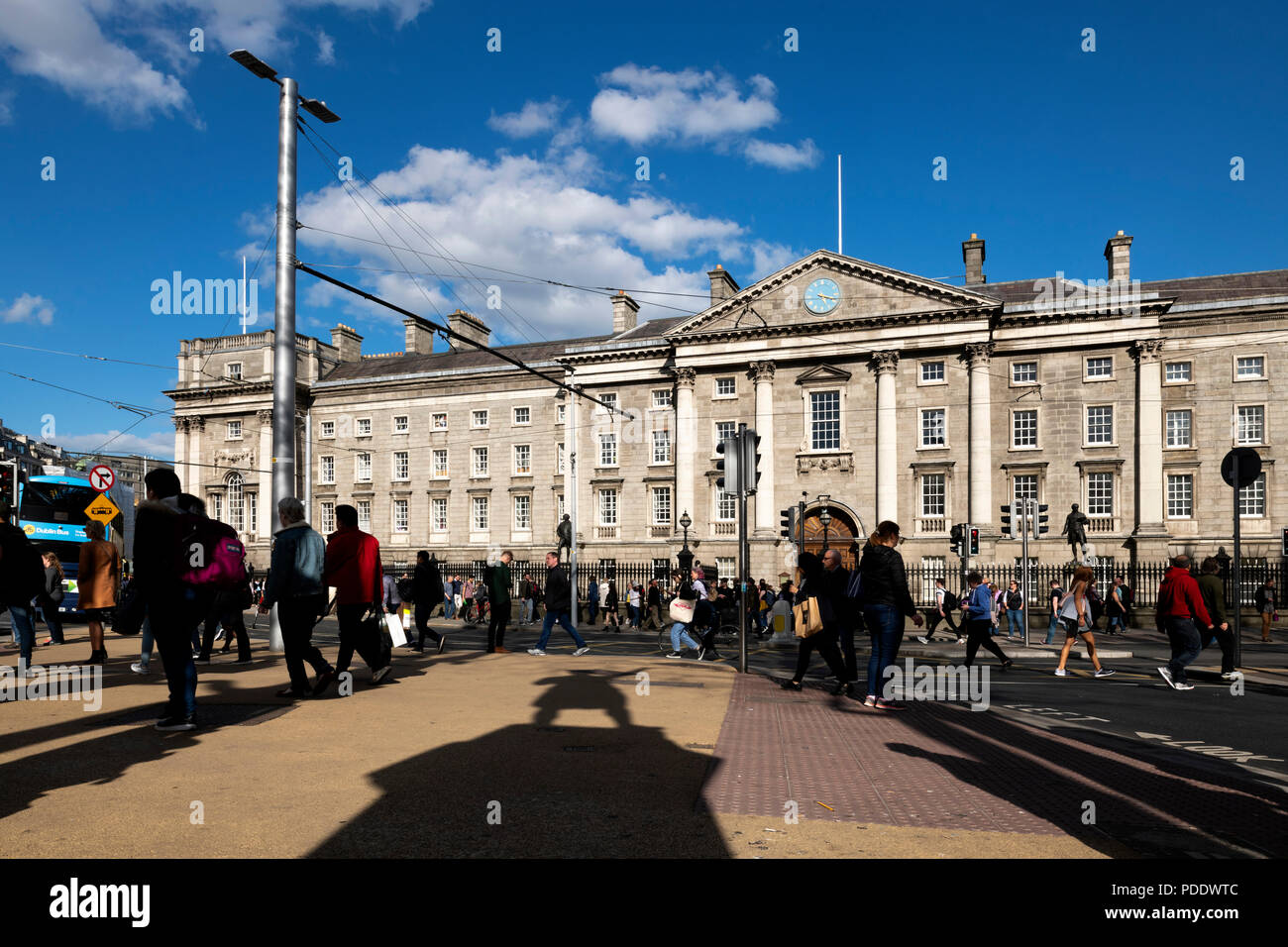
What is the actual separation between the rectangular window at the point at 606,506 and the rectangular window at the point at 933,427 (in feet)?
55.3

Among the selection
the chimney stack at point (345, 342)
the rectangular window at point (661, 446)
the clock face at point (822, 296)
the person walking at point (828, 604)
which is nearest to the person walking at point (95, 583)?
the person walking at point (828, 604)

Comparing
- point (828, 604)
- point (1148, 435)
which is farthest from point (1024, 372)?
point (828, 604)

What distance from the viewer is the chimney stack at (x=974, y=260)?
48.2 meters

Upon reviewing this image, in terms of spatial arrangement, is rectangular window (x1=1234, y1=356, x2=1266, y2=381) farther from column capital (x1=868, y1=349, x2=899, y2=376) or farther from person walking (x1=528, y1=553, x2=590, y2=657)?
person walking (x1=528, y1=553, x2=590, y2=657)

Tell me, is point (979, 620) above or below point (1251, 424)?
below

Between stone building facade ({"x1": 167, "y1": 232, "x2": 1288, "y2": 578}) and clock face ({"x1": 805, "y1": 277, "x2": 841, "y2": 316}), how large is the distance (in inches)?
4.2

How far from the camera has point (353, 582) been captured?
930cm

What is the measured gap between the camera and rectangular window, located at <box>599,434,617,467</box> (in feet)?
163

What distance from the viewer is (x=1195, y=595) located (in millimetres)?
12516

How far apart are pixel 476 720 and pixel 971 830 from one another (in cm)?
441

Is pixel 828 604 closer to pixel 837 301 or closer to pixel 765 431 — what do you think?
pixel 765 431

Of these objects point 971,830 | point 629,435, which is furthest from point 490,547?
point 971,830

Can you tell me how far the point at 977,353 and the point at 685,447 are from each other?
14810 mm

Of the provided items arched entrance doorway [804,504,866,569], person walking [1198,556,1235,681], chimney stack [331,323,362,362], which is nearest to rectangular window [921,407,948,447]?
arched entrance doorway [804,504,866,569]
